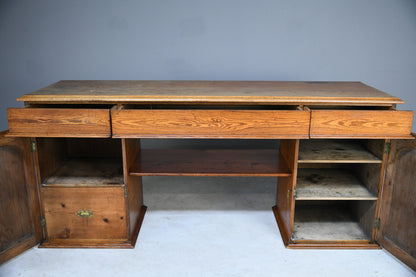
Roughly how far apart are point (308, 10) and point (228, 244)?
1.95 m

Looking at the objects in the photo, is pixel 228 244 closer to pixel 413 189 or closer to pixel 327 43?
pixel 413 189

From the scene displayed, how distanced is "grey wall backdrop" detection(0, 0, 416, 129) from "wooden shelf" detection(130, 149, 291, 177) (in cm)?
78

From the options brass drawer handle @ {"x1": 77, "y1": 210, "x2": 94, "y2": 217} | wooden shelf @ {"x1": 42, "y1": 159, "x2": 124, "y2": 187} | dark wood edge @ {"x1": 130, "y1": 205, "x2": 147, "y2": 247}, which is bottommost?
dark wood edge @ {"x1": 130, "y1": 205, "x2": 147, "y2": 247}

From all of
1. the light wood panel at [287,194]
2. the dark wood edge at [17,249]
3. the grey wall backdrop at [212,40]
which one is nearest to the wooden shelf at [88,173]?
the dark wood edge at [17,249]

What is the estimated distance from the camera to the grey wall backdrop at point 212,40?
2.97 m

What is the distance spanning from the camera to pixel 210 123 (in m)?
1.97

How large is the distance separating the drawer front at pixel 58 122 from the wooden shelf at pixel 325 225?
1.40 meters

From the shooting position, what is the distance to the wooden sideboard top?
81.3 inches

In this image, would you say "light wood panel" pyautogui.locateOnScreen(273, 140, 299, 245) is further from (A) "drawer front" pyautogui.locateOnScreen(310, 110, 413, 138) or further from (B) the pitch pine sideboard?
(A) "drawer front" pyautogui.locateOnScreen(310, 110, 413, 138)

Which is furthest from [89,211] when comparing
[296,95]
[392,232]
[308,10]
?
[308,10]

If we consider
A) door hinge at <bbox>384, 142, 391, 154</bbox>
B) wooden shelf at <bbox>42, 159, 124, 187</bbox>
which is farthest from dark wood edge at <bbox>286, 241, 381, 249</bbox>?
wooden shelf at <bbox>42, 159, 124, 187</bbox>

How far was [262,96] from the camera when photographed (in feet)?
6.85

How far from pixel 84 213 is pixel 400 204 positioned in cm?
191

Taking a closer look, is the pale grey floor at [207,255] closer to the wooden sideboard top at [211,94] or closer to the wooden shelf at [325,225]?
the wooden shelf at [325,225]
